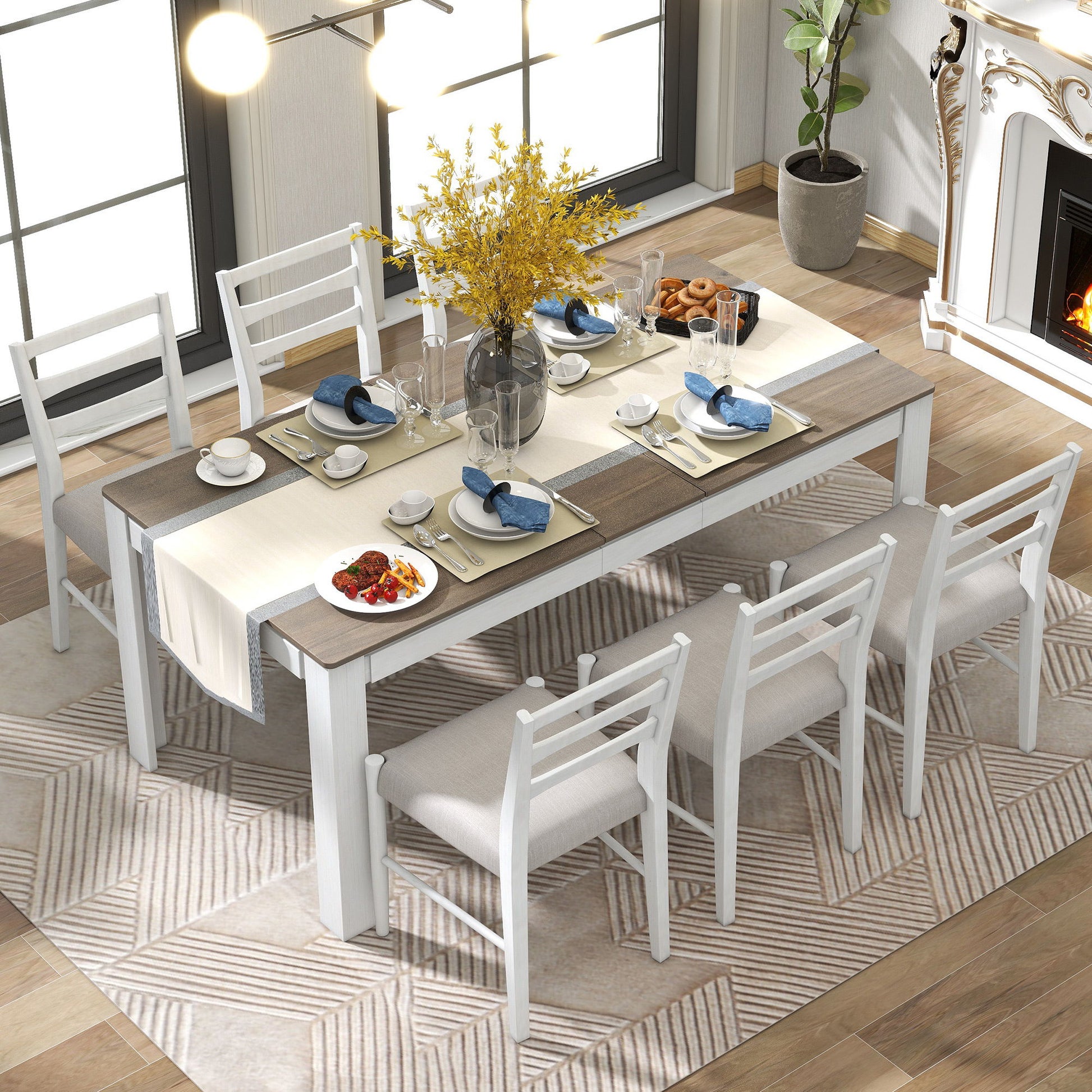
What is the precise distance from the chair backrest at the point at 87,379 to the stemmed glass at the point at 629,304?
1.09 metres

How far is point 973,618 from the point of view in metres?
3.73

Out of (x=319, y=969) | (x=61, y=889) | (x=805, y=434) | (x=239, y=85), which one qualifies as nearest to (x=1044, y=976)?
(x=805, y=434)

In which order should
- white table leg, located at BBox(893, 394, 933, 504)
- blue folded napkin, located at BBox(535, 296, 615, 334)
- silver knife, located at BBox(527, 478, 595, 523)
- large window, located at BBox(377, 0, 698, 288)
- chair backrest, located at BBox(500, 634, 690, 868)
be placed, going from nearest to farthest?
1. chair backrest, located at BBox(500, 634, 690, 868)
2. silver knife, located at BBox(527, 478, 595, 523)
3. white table leg, located at BBox(893, 394, 933, 504)
4. blue folded napkin, located at BBox(535, 296, 615, 334)
5. large window, located at BBox(377, 0, 698, 288)

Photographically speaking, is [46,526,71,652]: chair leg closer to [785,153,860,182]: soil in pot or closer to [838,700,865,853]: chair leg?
[838,700,865,853]: chair leg

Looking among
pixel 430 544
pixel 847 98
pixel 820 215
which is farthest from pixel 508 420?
pixel 847 98

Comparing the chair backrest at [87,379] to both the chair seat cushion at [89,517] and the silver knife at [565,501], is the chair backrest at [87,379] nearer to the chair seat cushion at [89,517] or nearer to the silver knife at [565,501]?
the chair seat cushion at [89,517]

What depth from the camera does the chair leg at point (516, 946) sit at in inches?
124

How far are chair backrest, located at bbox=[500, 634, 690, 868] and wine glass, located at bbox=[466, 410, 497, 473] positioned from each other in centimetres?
71

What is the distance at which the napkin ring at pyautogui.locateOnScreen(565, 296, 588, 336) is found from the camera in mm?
4105

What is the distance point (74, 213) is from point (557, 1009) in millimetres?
2815

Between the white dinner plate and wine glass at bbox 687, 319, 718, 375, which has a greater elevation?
wine glass at bbox 687, 319, 718, 375

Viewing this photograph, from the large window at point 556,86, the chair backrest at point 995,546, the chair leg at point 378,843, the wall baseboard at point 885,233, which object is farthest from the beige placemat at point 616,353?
the wall baseboard at point 885,233

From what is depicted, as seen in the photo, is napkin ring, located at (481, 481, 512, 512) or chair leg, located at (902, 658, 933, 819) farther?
A: chair leg, located at (902, 658, 933, 819)

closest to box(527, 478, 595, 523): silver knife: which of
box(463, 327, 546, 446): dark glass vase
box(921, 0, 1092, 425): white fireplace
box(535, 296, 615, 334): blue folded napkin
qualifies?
box(463, 327, 546, 446): dark glass vase
